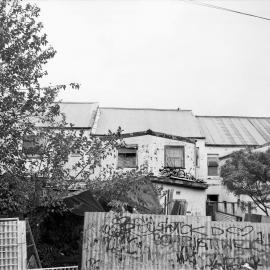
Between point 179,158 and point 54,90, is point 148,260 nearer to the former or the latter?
point 54,90

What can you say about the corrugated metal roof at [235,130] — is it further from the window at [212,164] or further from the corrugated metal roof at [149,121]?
the corrugated metal roof at [149,121]

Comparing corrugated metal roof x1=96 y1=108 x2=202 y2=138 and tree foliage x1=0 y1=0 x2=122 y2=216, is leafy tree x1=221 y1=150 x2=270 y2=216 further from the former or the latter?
tree foliage x1=0 y1=0 x2=122 y2=216

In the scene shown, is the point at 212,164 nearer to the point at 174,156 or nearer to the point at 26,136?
the point at 174,156

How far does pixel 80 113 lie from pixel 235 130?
1350 cm

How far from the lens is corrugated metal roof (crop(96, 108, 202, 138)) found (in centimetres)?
2970

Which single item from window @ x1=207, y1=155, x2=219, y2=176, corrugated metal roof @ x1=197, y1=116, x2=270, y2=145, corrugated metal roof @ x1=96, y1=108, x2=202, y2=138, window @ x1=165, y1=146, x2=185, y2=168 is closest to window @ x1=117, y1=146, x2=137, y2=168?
window @ x1=165, y1=146, x2=185, y2=168

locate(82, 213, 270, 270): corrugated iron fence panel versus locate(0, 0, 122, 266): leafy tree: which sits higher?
locate(0, 0, 122, 266): leafy tree

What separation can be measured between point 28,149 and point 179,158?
53.1 feet

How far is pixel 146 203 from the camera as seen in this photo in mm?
12852

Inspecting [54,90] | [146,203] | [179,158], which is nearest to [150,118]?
[179,158]

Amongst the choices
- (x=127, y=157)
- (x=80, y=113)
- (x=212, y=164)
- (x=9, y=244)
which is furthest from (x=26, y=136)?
(x=212, y=164)

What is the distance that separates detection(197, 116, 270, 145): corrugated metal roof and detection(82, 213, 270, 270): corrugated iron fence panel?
23.8 meters

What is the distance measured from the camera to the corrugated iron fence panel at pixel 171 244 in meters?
9.66

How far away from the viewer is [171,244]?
9734 millimetres
